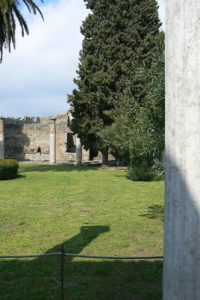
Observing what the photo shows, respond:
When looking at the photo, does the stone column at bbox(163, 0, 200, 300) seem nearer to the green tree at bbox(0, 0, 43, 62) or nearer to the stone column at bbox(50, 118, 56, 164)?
the green tree at bbox(0, 0, 43, 62)

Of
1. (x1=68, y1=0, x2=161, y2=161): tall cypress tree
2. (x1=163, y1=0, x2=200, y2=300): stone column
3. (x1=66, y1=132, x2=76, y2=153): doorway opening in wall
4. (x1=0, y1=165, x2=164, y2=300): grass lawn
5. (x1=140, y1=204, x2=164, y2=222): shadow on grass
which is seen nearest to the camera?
(x1=163, y1=0, x2=200, y2=300): stone column

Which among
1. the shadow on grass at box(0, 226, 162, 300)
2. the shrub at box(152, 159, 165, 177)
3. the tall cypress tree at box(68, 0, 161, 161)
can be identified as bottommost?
the shadow on grass at box(0, 226, 162, 300)

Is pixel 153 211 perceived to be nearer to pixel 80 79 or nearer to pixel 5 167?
pixel 5 167

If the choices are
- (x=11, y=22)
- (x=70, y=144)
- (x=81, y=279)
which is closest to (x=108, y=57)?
(x=11, y=22)

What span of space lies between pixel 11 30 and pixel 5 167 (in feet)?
19.6

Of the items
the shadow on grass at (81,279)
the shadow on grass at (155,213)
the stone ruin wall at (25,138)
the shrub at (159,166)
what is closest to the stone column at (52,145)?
the stone ruin wall at (25,138)

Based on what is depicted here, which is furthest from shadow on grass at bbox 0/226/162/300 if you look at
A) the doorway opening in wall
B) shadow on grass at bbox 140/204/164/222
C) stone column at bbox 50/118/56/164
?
the doorway opening in wall

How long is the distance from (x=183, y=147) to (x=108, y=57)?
24847 mm

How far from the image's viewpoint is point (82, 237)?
28.0ft

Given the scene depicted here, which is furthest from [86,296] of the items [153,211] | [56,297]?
[153,211]

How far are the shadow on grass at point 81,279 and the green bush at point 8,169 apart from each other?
13.3 metres

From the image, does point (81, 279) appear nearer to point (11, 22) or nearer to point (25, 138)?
point (11, 22)

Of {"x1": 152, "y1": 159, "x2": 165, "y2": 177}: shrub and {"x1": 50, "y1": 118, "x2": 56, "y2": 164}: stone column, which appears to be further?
{"x1": 50, "y1": 118, "x2": 56, "y2": 164}: stone column

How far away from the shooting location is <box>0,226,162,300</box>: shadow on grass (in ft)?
17.4
